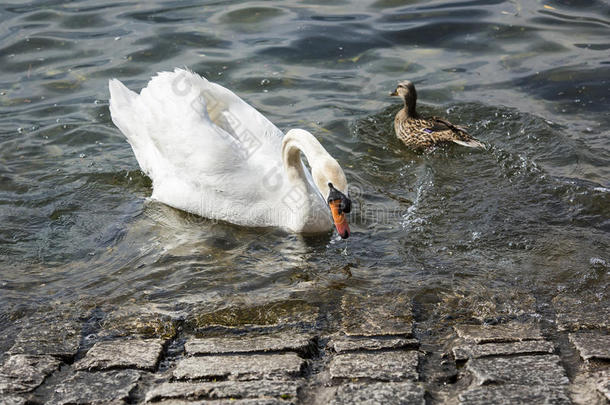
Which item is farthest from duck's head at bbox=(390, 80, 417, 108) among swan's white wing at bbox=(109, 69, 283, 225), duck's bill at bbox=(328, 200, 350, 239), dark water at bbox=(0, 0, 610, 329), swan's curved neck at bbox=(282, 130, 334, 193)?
duck's bill at bbox=(328, 200, 350, 239)

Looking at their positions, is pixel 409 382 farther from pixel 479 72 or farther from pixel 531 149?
pixel 479 72

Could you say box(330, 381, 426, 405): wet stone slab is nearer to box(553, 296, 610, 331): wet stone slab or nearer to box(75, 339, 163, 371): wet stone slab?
box(75, 339, 163, 371): wet stone slab

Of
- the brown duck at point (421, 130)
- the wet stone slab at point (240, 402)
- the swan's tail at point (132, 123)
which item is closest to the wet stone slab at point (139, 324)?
the wet stone slab at point (240, 402)

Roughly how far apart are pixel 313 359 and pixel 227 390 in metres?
0.60

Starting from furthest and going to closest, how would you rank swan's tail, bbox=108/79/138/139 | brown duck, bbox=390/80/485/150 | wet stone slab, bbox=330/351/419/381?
brown duck, bbox=390/80/485/150
swan's tail, bbox=108/79/138/139
wet stone slab, bbox=330/351/419/381

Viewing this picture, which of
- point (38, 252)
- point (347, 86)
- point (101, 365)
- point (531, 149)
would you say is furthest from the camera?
point (347, 86)

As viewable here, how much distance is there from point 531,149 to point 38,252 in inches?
197

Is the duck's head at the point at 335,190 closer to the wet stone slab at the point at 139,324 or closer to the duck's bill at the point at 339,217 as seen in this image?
the duck's bill at the point at 339,217

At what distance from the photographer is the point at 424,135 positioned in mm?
8070

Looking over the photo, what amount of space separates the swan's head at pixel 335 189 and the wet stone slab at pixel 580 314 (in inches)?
61.9

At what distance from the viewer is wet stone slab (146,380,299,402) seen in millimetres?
3652

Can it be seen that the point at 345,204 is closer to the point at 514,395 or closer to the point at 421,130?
the point at 514,395

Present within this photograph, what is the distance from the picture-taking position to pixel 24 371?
402 cm

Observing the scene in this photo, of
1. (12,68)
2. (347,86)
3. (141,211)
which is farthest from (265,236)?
(12,68)
